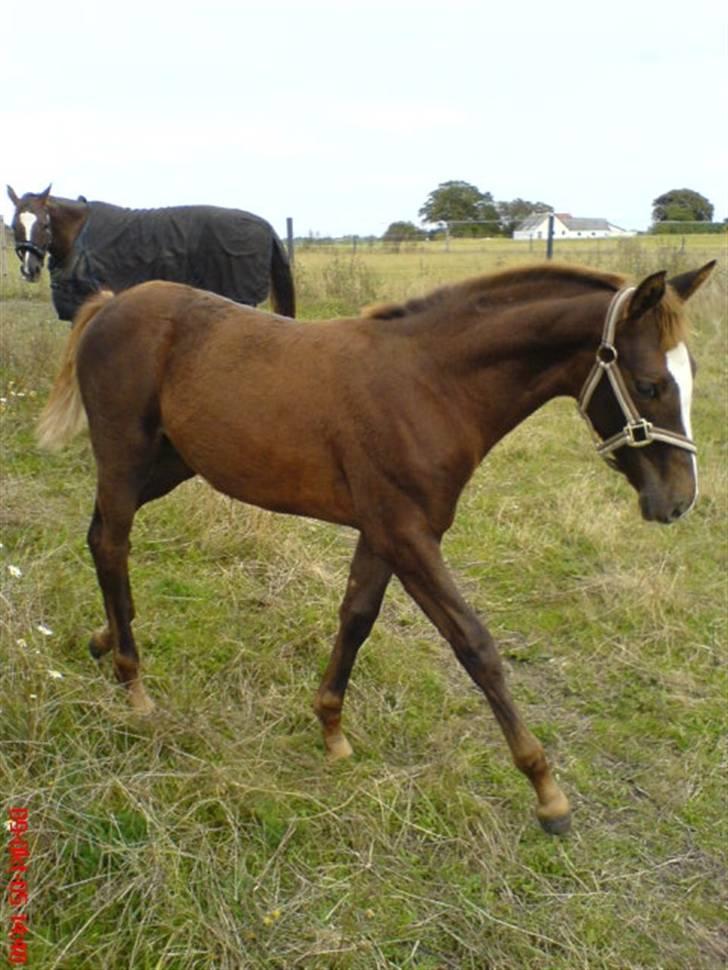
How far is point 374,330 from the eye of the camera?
2807 millimetres

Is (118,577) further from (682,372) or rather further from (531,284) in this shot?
(682,372)

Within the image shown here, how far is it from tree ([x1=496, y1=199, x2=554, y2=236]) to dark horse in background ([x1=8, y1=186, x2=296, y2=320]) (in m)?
12.2

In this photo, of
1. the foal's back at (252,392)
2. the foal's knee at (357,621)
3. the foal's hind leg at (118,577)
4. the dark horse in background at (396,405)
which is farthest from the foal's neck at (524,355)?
the foal's hind leg at (118,577)

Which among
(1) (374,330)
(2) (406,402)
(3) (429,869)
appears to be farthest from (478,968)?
(1) (374,330)

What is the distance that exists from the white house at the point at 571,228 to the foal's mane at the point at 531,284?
44.1 feet

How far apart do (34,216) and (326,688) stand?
546 cm

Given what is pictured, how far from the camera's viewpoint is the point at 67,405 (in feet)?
11.6

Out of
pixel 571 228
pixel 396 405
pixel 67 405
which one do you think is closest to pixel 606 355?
pixel 396 405

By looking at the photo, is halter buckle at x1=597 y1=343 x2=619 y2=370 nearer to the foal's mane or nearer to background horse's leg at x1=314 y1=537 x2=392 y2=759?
the foal's mane

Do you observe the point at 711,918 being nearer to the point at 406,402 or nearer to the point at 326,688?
the point at 326,688

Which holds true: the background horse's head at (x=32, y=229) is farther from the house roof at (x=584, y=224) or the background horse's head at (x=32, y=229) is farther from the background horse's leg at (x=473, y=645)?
the house roof at (x=584, y=224)

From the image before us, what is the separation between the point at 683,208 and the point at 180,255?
15.9 metres

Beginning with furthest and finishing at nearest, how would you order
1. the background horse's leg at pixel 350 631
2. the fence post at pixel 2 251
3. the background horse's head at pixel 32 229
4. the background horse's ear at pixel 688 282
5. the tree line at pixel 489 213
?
the tree line at pixel 489 213 → the fence post at pixel 2 251 → the background horse's head at pixel 32 229 → the background horse's leg at pixel 350 631 → the background horse's ear at pixel 688 282

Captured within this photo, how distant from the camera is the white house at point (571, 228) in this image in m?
16.2
